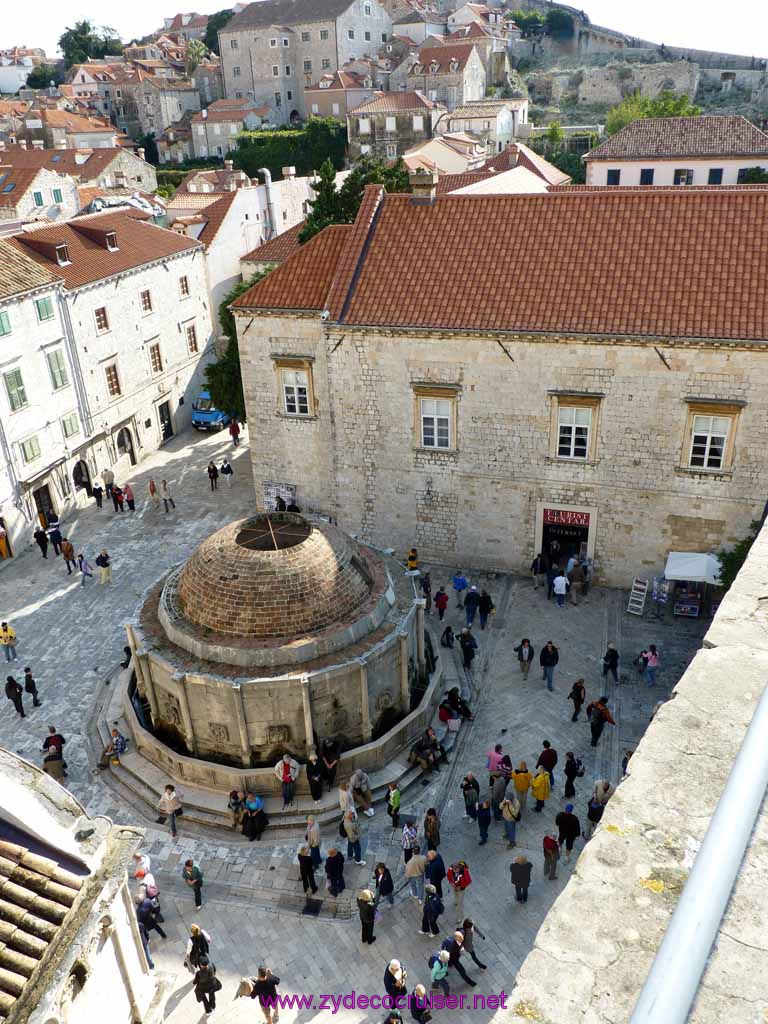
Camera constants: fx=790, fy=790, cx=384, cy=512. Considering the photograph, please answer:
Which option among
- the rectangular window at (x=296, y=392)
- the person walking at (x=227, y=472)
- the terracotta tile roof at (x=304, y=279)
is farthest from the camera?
the person walking at (x=227, y=472)

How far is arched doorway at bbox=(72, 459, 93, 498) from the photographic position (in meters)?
33.4

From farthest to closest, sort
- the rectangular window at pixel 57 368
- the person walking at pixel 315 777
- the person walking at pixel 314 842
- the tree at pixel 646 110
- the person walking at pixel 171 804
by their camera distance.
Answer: the tree at pixel 646 110, the rectangular window at pixel 57 368, the person walking at pixel 315 777, the person walking at pixel 171 804, the person walking at pixel 314 842

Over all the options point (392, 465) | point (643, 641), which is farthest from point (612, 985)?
point (392, 465)

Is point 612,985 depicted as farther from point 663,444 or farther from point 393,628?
point 663,444

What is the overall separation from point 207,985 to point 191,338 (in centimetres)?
3488

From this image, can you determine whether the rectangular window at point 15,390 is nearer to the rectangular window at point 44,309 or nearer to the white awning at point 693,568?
the rectangular window at point 44,309

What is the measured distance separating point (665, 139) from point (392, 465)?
4155 centimetres

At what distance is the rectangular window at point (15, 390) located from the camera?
2877cm

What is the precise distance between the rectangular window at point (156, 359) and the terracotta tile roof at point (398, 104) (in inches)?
1957

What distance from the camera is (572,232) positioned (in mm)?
24016

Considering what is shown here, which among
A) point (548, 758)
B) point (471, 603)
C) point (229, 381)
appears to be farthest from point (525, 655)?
point (229, 381)

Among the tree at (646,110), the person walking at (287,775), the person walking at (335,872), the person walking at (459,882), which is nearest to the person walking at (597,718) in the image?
the person walking at (459,882)

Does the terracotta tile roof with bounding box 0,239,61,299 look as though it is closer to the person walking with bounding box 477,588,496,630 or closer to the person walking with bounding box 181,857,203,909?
the person walking with bounding box 477,588,496,630

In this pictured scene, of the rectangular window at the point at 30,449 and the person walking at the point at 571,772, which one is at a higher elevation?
the rectangular window at the point at 30,449
